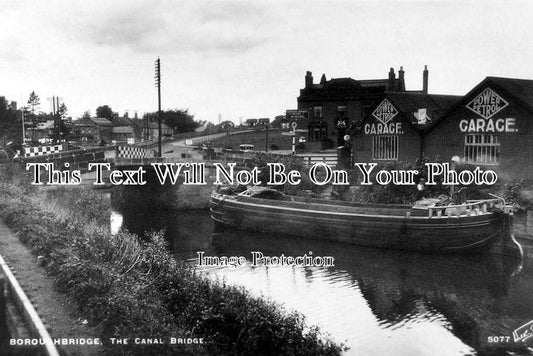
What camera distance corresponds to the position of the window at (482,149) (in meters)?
22.0

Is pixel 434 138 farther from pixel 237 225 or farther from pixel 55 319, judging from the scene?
pixel 55 319

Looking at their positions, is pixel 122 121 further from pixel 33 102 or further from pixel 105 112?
pixel 33 102

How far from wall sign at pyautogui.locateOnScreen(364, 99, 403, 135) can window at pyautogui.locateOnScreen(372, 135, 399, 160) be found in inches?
14.0

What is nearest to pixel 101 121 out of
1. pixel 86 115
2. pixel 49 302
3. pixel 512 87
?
pixel 86 115

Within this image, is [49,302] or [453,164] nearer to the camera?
[49,302]

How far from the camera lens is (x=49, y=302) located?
415 inches

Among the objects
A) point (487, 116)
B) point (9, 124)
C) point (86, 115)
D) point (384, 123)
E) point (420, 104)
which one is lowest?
point (487, 116)

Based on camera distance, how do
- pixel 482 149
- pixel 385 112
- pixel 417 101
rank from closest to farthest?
pixel 482 149 < pixel 385 112 < pixel 417 101

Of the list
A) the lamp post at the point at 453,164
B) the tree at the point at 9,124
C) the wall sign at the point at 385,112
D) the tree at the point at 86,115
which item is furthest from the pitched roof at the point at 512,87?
the tree at the point at 86,115

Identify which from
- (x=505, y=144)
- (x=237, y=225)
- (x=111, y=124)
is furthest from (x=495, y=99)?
(x=111, y=124)

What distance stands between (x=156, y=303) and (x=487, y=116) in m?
19.2

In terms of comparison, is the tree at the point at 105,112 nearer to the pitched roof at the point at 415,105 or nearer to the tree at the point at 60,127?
the tree at the point at 60,127

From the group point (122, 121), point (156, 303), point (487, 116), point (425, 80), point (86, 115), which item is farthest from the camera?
point (122, 121)

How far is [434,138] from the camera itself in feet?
86.8
